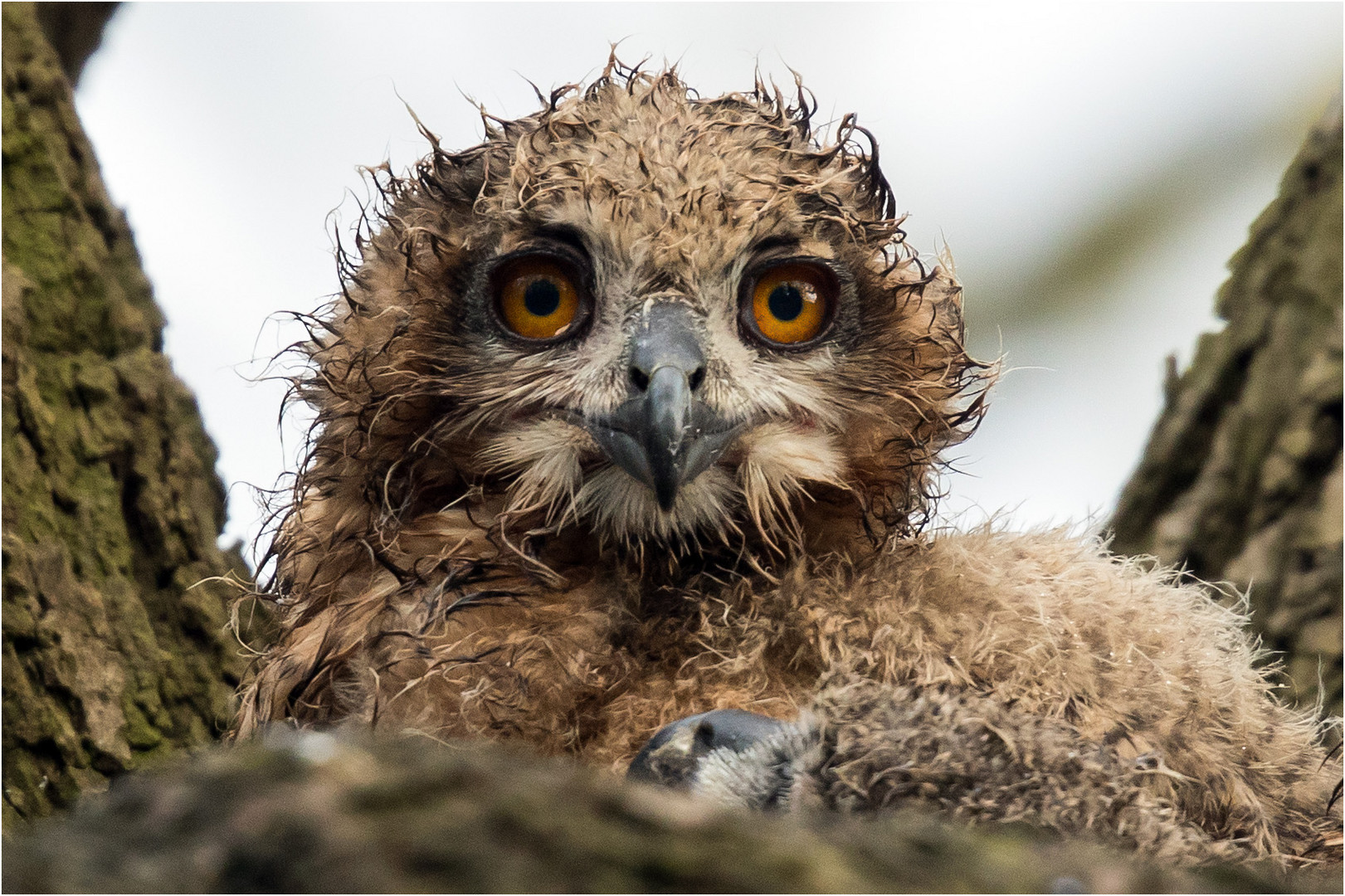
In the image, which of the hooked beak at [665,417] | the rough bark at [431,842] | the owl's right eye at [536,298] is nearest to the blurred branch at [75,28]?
the owl's right eye at [536,298]

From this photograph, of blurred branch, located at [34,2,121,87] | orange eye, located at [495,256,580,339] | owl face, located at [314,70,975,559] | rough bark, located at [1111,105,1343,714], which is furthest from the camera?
blurred branch, located at [34,2,121,87]

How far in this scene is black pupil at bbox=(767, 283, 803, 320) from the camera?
3.29 metres

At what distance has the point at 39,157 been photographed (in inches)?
162

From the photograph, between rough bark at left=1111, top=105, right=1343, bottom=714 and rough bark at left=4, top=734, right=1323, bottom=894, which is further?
rough bark at left=1111, top=105, right=1343, bottom=714

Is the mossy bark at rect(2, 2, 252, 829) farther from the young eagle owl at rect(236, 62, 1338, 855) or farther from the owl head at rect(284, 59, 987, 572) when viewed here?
the owl head at rect(284, 59, 987, 572)

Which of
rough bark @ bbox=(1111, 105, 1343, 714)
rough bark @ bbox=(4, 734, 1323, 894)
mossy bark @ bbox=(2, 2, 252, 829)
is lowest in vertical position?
rough bark @ bbox=(4, 734, 1323, 894)

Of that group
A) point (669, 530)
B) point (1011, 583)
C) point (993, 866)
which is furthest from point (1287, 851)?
point (993, 866)

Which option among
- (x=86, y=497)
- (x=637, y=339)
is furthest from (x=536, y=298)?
(x=86, y=497)

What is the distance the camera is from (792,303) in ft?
10.9

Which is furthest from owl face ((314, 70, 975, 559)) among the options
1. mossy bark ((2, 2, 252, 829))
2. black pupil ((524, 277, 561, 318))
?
mossy bark ((2, 2, 252, 829))

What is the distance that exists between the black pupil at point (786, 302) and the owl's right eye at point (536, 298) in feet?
1.67

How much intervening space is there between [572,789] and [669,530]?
1818mm

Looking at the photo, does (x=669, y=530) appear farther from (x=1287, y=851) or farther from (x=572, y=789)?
(x=572, y=789)

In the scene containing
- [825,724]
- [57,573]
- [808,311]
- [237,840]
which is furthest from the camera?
[57,573]
